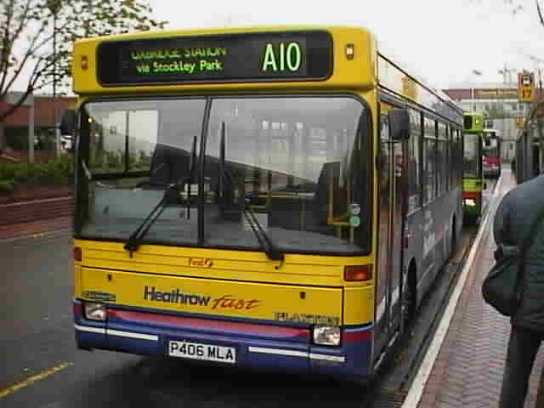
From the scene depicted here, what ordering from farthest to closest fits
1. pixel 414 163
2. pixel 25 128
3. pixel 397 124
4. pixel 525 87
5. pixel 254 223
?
pixel 25 128
pixel 525 87
pixel 414 163
pixel 397 124
pixel 254 223

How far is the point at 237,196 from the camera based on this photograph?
576 cm

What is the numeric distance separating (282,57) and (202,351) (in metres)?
2.21

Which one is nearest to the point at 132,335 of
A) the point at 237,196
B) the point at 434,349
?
the point at 237,196

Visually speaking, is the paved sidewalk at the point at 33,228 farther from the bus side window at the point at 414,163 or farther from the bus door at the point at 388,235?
the bus door at the point at 388,235

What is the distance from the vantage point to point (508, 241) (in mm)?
4559

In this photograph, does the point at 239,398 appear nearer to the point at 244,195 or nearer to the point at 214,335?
the point at 214,335

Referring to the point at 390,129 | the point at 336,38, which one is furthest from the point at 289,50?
the point at 390,129

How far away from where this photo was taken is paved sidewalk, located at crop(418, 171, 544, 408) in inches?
244

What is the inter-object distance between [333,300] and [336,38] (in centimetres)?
183

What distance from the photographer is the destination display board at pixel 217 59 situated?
561cm

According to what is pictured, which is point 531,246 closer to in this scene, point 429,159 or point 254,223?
point 254,223

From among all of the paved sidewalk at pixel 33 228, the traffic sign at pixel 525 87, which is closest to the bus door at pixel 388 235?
the paved sidewalk at pixel 33 228

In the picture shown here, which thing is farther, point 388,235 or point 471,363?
point 471,363

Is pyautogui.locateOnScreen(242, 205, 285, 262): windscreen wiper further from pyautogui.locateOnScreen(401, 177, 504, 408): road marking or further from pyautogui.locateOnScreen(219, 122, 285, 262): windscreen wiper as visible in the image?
pyautogui.locateOnScreen(401, 177, 504, 408): road marking
